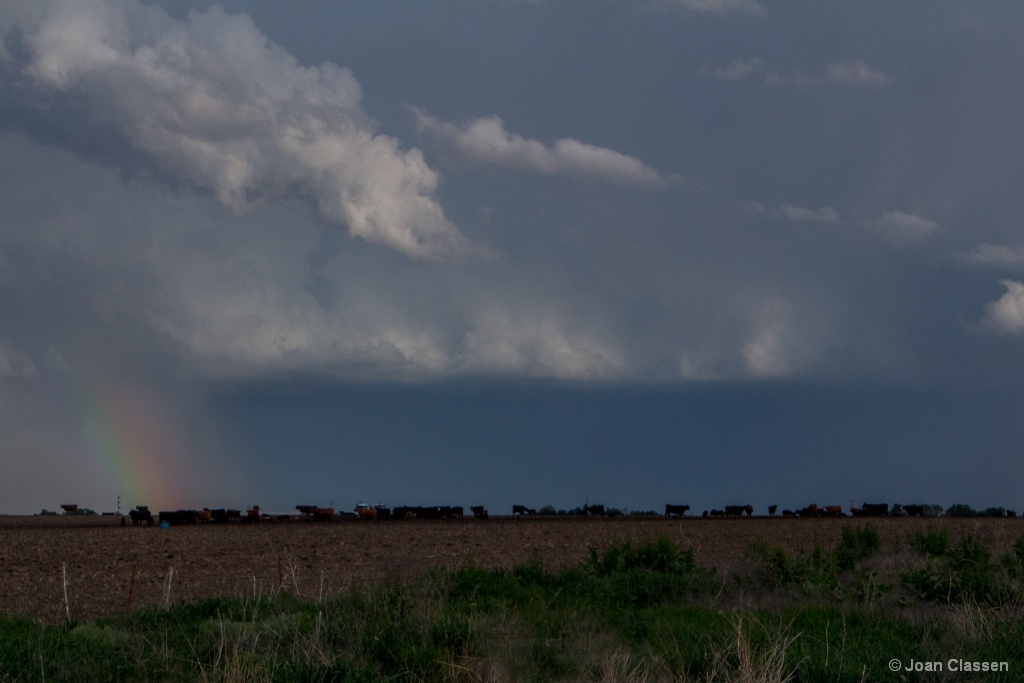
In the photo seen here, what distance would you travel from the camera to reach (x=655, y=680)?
44.5 feet

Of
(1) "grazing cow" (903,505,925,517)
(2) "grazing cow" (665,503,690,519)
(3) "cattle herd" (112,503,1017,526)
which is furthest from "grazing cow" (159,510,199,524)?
(1) "grazing cow" (903,505,925,517)

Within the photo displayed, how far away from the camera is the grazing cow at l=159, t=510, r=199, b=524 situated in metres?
87.7

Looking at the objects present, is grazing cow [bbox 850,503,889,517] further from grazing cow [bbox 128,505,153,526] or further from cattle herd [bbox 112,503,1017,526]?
grazing cow [bbox 128,505,153,526]

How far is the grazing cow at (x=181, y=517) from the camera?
87.7 meters

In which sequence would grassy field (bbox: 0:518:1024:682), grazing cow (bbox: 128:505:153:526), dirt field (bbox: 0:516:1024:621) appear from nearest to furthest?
grassy field (bbox: 0:518:1024:682)
dirt field (bbox: 0:516:1024:621)
grazing cow (bbox: 128:505:153:526)

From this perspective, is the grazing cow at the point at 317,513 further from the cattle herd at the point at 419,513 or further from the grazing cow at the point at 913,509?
the grazing cow at the point at 913,509

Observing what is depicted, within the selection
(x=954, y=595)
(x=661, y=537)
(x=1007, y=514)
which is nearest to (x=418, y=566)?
(x=661, y=537)

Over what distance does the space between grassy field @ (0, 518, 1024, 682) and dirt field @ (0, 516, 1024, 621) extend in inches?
39.8

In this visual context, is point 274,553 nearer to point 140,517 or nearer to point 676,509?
point 140,517

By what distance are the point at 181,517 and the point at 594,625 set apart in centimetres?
7782

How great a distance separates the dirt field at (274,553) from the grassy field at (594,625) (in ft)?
3.31

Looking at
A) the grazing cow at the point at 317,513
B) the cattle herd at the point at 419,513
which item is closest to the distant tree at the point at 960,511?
the cattle herd at the point at 419,513

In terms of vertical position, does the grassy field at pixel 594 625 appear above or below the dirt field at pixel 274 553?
above

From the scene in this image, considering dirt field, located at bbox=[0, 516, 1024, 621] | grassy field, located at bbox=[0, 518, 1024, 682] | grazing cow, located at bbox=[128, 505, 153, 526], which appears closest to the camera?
grassy field, located at bbox=[0, 518, 1024, 682]
